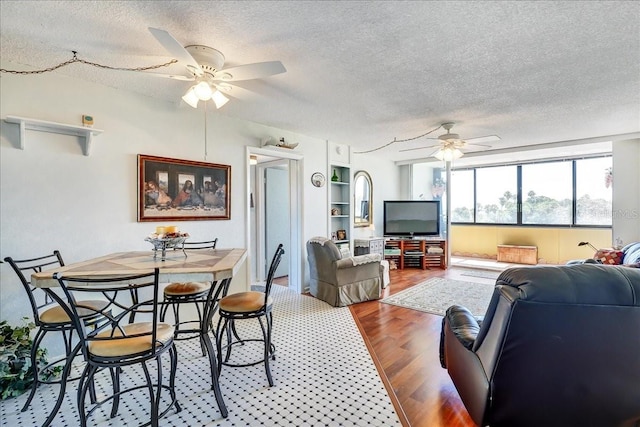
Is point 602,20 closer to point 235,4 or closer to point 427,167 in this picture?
point 235,4

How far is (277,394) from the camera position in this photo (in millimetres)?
2135

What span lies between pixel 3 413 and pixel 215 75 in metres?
2.59

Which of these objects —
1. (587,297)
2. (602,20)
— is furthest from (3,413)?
(602,20)

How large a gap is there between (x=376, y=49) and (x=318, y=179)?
2896 millimetres

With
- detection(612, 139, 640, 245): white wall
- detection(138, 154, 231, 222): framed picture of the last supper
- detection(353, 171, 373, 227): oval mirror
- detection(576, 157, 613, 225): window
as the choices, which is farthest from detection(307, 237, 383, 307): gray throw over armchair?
detection(576, 157, 613, 225): window

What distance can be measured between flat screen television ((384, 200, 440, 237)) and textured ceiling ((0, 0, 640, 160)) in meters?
3.38

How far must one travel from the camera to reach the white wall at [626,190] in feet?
15.6

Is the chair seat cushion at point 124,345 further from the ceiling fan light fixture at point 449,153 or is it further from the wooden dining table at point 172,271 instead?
the ceiling fan light fixture at point 449,153

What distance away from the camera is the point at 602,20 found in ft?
6.21

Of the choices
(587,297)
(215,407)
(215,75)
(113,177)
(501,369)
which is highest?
(215,75)

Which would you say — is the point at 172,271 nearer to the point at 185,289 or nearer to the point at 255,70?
the point at 185,289

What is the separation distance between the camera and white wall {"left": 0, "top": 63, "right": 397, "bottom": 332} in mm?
2441

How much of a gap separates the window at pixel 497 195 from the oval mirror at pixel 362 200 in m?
3.31

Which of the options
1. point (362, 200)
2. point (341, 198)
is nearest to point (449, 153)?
point (341, 198)
